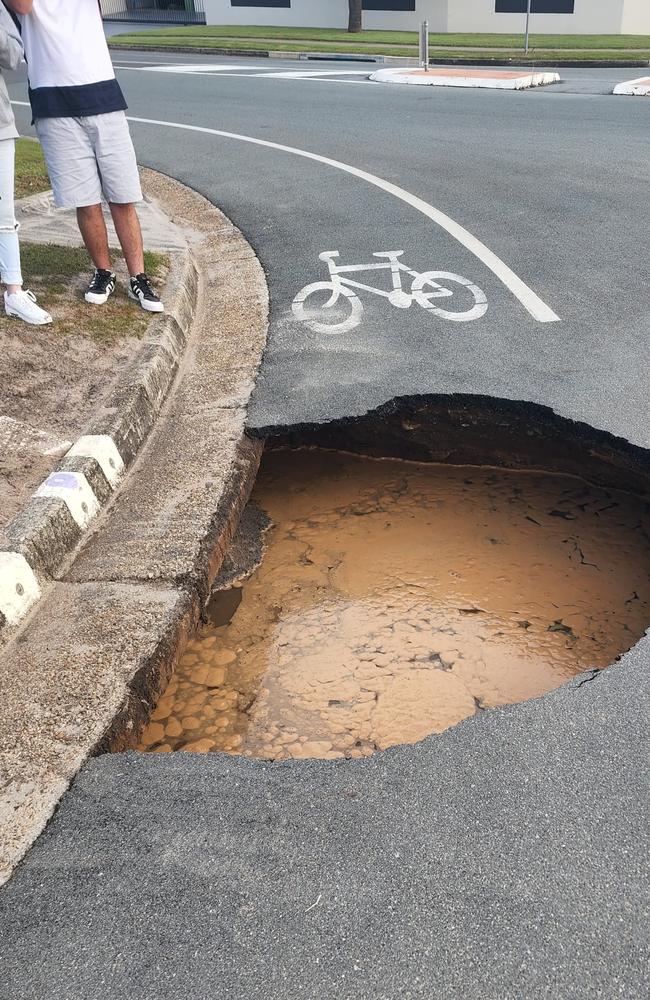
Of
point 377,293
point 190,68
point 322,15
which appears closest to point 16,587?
point 377,293

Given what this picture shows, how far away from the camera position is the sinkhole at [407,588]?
9.63 feet

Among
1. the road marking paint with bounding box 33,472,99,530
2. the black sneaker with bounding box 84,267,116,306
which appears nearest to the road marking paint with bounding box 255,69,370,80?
the black sneaker with bounding box 84,267,116,306

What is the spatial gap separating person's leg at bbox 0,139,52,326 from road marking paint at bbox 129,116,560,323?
297 centimetres

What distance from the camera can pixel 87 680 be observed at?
2713 mm

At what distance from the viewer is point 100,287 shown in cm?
532

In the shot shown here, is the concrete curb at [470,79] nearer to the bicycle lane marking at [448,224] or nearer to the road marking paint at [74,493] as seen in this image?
the bicycle lane marking at [448,224]

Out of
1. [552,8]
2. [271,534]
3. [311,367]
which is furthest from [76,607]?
[552,8]

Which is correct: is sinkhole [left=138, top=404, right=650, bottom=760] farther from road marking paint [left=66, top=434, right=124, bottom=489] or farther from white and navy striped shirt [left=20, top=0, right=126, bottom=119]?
white and navy striped shirt [left=20, top=0, right=126, bottom=119]

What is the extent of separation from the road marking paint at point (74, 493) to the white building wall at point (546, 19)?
28516 millimetres

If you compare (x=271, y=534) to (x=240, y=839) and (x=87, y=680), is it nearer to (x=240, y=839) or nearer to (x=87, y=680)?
(x=87, y=680)

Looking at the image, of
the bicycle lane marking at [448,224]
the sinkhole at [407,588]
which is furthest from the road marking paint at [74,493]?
the bicycle lane marking at [448,224]

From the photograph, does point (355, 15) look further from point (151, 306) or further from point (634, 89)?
point (151, 306)

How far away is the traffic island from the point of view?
1516 centimetres

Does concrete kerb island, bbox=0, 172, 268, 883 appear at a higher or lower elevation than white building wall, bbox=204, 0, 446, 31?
lower
